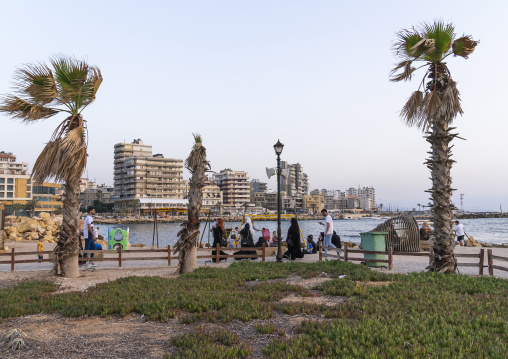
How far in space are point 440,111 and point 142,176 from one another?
448 feet

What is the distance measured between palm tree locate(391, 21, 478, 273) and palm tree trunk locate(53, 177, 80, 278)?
10.6m

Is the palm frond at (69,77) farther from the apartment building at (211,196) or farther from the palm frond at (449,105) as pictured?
the apartment building at (211,196)

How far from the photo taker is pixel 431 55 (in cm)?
1159

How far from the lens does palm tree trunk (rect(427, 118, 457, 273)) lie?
36.2 feet

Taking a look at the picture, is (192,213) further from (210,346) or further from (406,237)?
(406,237)

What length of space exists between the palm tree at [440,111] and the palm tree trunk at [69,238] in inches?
418

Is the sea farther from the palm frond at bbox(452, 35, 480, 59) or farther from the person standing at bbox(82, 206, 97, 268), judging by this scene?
the palm frond at bbox(452, 35, 480, 59)

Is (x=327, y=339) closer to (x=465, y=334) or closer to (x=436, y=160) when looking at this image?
(x=465, y=334)

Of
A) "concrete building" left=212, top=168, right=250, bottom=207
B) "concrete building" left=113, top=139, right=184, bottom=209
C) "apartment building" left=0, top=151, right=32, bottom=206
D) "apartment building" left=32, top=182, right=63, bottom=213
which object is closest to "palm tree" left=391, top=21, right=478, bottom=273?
"apartment building" left=0, top=151, right=32, bottom=206

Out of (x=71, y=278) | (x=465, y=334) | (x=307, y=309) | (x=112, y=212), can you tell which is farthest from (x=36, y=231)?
(x=112, y=212)

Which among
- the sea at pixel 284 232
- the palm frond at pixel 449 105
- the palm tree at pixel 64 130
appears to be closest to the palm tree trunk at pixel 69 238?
the palm tree at pixel 64 130

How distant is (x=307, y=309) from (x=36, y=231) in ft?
115

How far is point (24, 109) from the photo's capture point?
1191 centimetres

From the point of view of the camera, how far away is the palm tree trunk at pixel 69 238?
12.0 m
